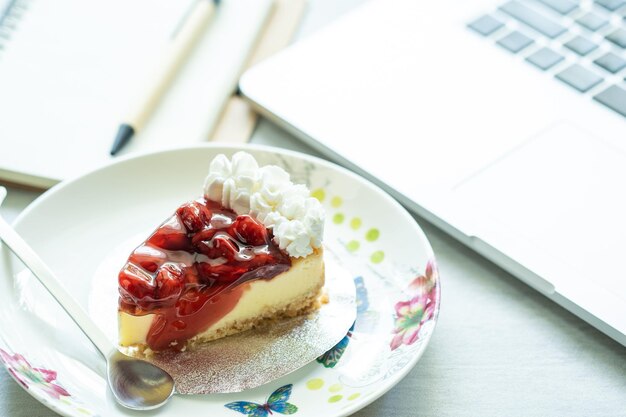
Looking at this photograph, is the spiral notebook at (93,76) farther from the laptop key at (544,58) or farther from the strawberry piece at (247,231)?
the laptop key at (544,58)

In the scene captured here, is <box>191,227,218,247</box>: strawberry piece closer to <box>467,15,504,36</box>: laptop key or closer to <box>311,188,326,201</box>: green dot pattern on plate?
<box>311,188,326,201</box>: green dot pattern on plate

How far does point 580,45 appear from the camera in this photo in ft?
4.88

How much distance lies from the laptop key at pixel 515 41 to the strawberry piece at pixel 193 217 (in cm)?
78

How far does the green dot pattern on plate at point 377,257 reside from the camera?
1123mm

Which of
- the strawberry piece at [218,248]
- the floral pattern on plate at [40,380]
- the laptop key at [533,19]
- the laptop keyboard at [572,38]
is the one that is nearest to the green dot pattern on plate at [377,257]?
the strawberry piece at [218,248]

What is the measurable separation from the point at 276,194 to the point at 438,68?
1.85 feet

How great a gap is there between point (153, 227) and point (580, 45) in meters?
0.90

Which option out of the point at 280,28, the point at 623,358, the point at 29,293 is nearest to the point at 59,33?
the point at 280,28

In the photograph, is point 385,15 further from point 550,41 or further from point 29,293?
point 29,293

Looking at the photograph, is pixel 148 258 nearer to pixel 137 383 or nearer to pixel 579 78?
pixel 137 383

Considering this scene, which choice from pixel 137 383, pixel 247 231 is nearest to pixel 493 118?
pixel 247 231

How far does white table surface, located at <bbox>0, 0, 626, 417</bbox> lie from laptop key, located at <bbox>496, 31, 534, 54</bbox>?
0.50 metres

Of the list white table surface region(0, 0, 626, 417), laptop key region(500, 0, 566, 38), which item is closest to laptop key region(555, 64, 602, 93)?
laptop key region(500, 0, 566, 38)

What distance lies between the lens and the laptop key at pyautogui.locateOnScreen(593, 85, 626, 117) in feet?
4.52
